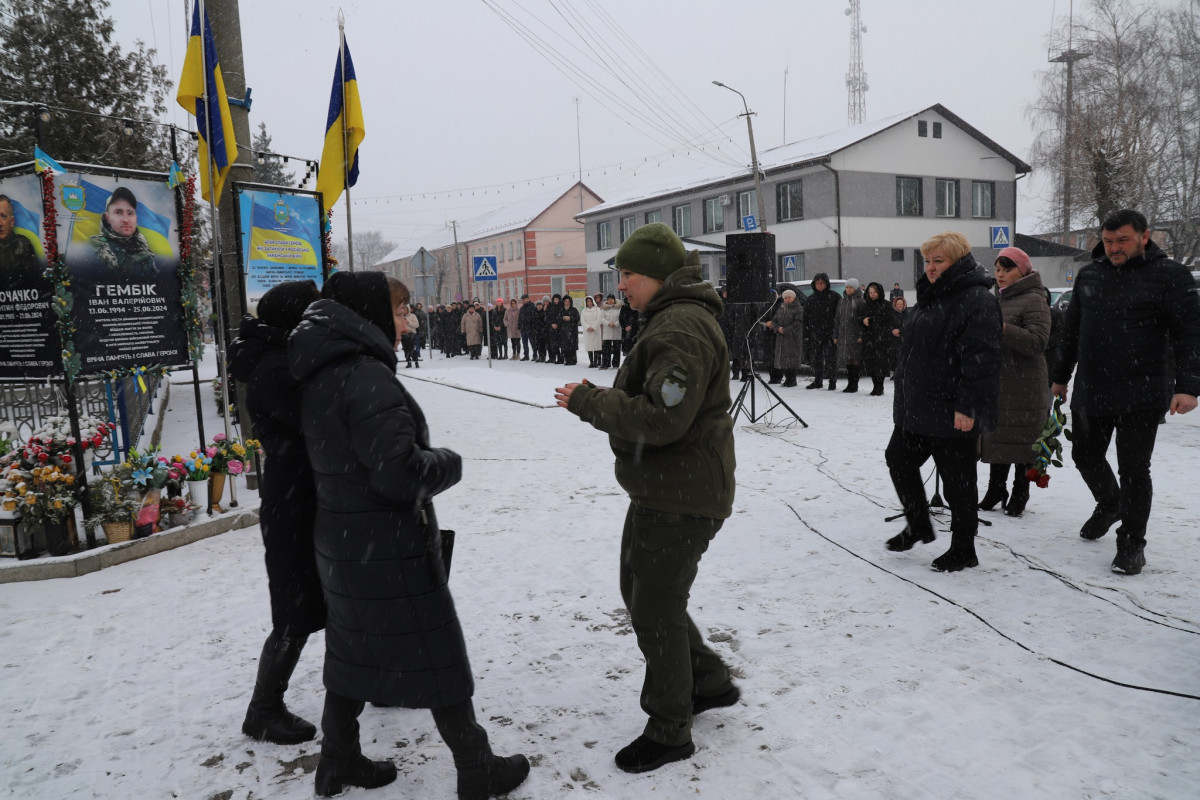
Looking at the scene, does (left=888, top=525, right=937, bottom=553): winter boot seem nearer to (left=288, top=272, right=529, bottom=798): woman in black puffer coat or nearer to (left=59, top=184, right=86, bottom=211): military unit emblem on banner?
(left=288, top=272, right=529, bottom=798): woman in black puffer coat

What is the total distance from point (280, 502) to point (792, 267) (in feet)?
96.8

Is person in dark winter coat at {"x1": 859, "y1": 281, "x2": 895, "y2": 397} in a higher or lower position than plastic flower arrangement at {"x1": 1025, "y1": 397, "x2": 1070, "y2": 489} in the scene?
higher

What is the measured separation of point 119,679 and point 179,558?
1.88 metres

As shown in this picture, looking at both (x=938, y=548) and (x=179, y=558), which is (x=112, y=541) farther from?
(x=938, y=548)

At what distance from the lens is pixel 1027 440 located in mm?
5383

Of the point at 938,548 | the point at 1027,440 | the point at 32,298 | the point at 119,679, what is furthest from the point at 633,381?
the point at 32,298

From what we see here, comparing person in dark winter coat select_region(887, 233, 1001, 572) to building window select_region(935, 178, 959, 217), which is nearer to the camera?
person in dark winter coat select_region(887, 233, 1001, 572)

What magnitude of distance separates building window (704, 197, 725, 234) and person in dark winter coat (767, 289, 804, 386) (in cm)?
2139

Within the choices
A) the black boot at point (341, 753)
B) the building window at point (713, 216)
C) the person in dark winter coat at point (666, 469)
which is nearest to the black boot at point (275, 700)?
the black boot at point (341, 753)

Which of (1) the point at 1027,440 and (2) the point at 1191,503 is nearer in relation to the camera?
(1) the point at 1027,440

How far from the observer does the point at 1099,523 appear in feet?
16.5

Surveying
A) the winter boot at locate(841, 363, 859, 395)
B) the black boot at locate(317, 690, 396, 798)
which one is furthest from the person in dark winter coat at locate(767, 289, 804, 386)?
A: the black boot at locate(317, 690, 396, 798)

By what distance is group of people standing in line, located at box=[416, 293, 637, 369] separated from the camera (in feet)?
59.3

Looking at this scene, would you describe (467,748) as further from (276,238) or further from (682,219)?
(682,219)
